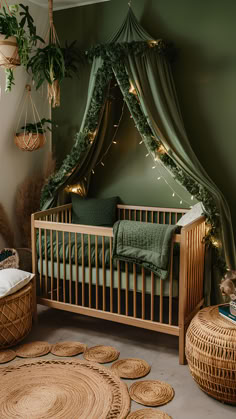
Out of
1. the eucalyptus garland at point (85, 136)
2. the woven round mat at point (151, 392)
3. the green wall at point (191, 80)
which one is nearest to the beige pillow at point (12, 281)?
the eucalyptus garland at point (85, 136)

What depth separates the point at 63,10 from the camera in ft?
13.6

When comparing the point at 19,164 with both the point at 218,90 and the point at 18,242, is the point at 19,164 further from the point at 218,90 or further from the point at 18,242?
the point at 218,90

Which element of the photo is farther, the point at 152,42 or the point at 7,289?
the point at 152,42

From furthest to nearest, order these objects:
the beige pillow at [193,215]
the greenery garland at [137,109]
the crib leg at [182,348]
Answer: the beige pillow at [193,215] < the greenery garland at [137,109] < the crib leg at [182,348]

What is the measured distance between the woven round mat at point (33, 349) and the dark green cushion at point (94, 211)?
1198mm

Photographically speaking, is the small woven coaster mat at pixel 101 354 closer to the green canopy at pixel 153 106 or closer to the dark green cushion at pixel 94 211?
the green canopy at pixel 153 106

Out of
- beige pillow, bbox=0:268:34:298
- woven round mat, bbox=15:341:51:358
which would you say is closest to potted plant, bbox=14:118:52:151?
beige pillow, bbox=0:268:34:298

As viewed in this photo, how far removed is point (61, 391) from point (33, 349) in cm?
56

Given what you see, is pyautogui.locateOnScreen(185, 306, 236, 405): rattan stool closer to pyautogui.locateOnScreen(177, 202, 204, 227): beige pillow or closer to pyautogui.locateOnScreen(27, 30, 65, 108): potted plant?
pyautogui.locateOnScreen(177, 202, 204, 227): beige pillow

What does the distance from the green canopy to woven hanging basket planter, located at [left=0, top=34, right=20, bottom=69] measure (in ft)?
1.87

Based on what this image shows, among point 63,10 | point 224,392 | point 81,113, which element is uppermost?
point 63,10

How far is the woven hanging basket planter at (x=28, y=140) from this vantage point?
3848mm

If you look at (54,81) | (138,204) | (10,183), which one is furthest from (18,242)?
(54,81)

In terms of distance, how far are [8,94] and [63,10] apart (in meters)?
1.03
